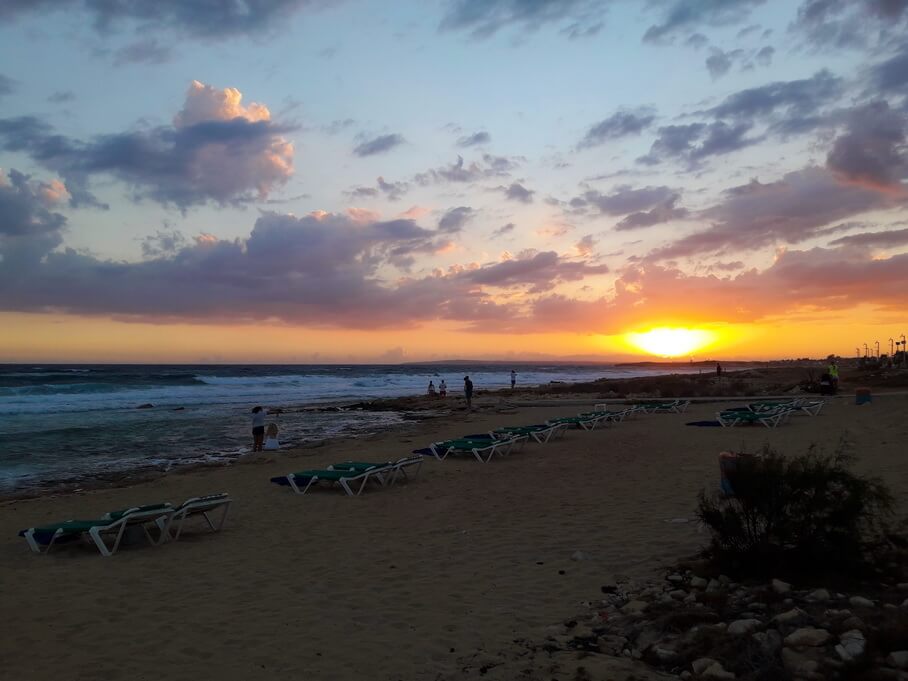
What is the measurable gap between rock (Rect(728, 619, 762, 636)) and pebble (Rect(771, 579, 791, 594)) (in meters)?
0.64

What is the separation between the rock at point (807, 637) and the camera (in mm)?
3826

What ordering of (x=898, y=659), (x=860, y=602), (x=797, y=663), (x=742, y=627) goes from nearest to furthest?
(x=898, y=659) < (x=797, y=663) < (x=742, y=627) < (x=860, y=602)

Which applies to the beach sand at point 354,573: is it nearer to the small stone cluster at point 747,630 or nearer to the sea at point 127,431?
the small stone cluster at point 747,630

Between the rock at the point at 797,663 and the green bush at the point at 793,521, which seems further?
the green bush at the point at 793,521

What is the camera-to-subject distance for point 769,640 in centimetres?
389

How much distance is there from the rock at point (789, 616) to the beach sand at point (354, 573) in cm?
99

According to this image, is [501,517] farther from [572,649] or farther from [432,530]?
[572,649]

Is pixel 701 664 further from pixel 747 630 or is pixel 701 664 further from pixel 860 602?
pixel 860 602

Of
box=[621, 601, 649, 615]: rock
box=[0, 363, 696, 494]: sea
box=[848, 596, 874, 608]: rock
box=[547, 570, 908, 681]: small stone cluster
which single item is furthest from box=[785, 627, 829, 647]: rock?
box=[0, 363, 696, 494]: sea

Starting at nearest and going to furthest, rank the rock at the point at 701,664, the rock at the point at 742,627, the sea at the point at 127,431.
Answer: the rock at the point at 701,664, the rock at the point at 742,627, the sea at the point at 127,431

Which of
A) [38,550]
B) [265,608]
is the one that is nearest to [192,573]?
[265,608]

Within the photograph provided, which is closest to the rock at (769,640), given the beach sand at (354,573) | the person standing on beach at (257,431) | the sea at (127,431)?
the beach sand at (354,573)

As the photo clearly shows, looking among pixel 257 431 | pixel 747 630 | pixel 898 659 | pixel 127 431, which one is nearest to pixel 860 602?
pixel 747 630

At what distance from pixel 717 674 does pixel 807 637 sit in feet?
2.13
